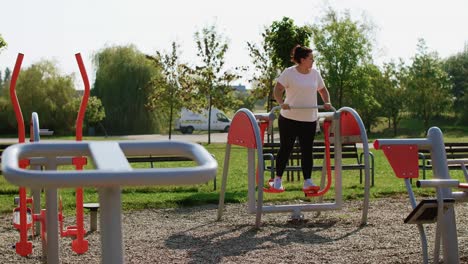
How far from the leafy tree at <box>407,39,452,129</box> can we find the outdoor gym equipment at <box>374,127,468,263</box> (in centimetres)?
3912

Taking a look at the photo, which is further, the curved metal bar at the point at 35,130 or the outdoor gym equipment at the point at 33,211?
the curved metal bar at the point at 35,130

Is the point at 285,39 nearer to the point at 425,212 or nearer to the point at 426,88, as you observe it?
the point at 425,212

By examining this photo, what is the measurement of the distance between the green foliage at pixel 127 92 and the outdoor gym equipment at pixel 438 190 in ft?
131

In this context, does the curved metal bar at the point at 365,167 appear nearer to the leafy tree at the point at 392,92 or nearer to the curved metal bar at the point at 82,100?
the curved metal bar at the point at 82,100

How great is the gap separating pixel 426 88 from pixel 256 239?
37.9m

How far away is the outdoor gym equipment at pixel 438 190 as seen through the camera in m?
4.75

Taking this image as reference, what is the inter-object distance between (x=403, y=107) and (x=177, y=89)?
17.2 metres

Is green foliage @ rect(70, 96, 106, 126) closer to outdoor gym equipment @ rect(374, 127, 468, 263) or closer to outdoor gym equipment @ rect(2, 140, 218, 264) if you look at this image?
outdoor gym equipment @ rect(374, 127, 468, 263)

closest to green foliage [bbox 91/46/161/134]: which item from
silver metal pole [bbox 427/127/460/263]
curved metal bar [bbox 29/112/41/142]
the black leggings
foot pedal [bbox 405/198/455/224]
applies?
the black leggings

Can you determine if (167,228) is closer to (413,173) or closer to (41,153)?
(413,173)

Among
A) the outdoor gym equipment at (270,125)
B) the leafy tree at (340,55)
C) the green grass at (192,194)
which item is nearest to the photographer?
the outdoor gym equipment at (270,125)

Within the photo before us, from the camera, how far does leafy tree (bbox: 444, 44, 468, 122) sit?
171 ft

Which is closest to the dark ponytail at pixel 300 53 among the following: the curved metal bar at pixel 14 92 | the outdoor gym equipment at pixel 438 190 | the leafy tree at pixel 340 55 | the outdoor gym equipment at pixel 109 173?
the outdoor gym equipment at pixel 438 190

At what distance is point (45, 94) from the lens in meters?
48.0
